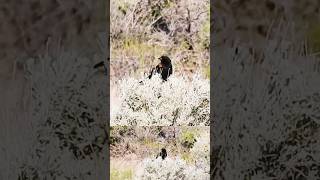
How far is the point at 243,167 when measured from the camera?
217 centimetres

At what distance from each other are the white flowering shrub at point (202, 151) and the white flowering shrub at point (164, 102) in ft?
0.19

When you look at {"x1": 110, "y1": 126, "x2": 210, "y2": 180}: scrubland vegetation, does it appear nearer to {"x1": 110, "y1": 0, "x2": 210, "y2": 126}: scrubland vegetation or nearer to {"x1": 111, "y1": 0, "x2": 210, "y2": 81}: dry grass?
{"x1": 110, "y1": 0, "x2": 210, "y2": 126}: scrubland vegetation

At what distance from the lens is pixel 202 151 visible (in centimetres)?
221

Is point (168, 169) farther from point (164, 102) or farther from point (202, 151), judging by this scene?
point (164, 102)

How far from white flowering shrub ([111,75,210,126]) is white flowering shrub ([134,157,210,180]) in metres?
0.15

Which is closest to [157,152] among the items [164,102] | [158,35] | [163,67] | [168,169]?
[168,169]

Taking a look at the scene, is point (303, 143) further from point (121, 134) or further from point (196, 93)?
point (121, 134)

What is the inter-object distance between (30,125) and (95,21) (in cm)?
47

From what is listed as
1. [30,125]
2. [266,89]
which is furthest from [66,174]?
[266,89]

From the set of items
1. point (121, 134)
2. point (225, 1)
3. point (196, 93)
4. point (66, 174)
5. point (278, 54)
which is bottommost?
point (66, 174)

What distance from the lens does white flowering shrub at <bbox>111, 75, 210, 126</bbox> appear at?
→ 2211 millimetres

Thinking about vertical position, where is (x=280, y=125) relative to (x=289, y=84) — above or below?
below

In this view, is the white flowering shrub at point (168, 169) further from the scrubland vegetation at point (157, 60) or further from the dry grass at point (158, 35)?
the dry grass at point (158, 35)

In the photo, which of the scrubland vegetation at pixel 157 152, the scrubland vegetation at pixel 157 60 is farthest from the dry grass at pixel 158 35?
the scrubland vegetation at pixel 157 152
